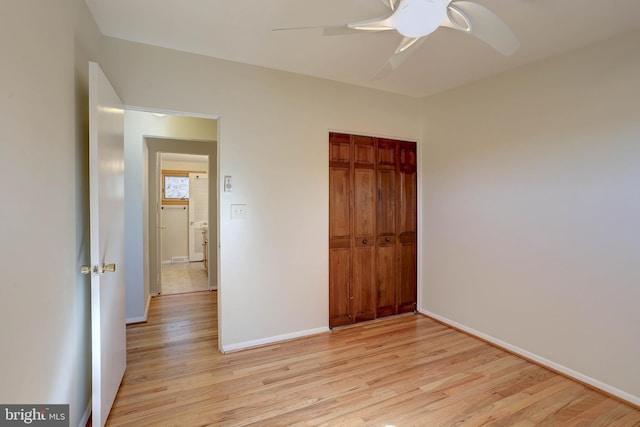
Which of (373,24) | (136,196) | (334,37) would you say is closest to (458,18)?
(373,24)

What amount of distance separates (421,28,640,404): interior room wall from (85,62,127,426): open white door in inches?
123

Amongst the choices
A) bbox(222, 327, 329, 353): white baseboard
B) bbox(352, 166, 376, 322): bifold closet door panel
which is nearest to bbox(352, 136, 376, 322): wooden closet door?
bbox(352, 166, 376, 322): bifold closet door panel

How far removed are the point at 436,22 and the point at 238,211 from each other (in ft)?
6.75

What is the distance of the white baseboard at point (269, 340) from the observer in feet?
9.16

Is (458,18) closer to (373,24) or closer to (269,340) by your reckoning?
(373,24)

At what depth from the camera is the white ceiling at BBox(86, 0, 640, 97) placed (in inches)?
76.4

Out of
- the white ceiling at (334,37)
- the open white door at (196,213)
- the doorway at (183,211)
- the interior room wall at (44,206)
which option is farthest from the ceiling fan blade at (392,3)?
the open white door at (196,213)

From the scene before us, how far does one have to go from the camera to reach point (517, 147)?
2.79 meters

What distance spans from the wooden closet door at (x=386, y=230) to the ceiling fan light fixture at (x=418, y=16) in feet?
6.57

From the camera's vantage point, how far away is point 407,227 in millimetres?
3760

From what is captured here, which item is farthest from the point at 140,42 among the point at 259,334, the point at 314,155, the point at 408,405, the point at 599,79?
the point at 599,79

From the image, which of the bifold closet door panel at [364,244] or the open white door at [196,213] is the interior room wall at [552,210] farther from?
the open white door at [196,213]

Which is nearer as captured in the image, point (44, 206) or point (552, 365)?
point (44, 206)

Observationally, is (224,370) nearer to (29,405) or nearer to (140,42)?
(29,405)
